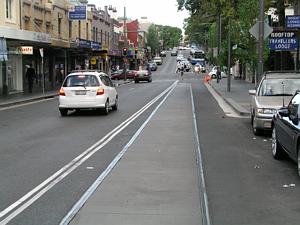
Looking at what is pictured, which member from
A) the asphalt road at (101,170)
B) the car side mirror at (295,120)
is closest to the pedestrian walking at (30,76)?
the asphalt road at (101,170)

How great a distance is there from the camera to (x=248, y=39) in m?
29.6

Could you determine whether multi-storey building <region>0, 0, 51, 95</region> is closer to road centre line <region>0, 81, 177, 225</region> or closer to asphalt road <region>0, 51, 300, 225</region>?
asphalt road <region>0, 51, 300, 225</region>

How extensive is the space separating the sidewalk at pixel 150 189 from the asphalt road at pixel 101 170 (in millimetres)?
284

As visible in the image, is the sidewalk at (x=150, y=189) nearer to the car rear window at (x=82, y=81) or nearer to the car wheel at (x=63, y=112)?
→ the car rear window at (x=82, y=81)

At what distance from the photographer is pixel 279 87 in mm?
15719

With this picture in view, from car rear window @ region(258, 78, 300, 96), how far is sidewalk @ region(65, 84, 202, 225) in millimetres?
3346

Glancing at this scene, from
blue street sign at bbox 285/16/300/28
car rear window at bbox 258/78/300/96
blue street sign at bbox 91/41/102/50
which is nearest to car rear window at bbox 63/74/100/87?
car rear window at bbox 258/78/300/96

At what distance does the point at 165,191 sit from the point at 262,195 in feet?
4.57

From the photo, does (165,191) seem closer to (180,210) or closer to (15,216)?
(180,210)

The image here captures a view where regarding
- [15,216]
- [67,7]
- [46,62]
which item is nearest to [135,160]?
[15,216]

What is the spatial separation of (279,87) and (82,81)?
7.93 meters

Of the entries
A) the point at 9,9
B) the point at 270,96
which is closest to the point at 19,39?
the point at 9,9

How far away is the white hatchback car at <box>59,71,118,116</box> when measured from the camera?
2036 cm

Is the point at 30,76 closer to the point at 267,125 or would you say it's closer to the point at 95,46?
the point at 95,46
